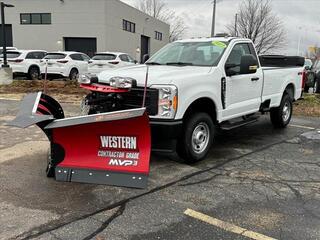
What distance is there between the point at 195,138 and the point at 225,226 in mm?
2143

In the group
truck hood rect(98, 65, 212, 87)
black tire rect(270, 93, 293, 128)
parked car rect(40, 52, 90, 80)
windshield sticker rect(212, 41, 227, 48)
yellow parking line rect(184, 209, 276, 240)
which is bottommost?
yellow parking line rect(184, 209, 276, 240)

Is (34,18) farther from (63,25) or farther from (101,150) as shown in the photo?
(101,150)

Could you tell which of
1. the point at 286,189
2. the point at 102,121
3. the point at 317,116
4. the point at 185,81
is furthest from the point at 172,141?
the point at 317,116

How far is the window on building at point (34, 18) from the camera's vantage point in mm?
37844

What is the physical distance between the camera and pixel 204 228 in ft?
12.7

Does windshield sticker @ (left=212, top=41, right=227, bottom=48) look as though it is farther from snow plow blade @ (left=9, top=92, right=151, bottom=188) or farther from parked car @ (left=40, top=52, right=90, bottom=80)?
parked car @ (left=40, top=52, right=90, bottom=80)

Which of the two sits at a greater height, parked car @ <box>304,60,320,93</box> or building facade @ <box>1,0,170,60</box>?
building facade @ <box>1,0,170,60</box>

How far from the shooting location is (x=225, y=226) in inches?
155

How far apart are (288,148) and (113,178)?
3.79 m

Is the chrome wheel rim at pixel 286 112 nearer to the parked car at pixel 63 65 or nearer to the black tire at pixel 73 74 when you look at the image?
the parked car at pixel 63 65

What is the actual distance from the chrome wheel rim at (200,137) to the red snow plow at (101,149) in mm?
1245

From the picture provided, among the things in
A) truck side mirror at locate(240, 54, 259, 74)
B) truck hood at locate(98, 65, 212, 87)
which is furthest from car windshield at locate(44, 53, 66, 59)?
truck side mirror at locate(240, 54, 259, 74)

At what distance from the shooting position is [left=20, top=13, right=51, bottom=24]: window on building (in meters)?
37.8

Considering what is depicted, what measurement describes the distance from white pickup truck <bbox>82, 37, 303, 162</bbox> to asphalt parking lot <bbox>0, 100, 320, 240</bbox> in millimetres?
546
